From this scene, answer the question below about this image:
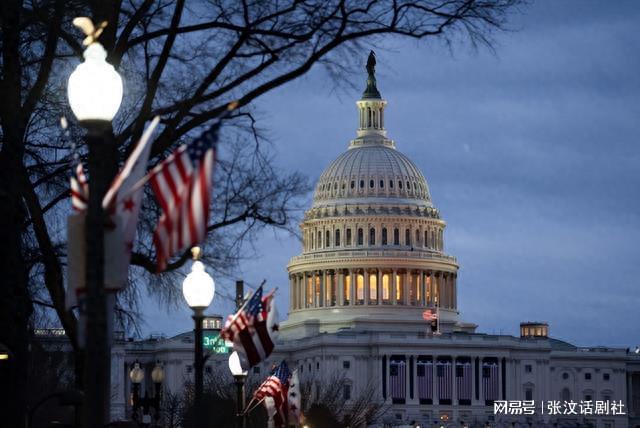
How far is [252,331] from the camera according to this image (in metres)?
34.2

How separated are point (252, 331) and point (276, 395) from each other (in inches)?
535

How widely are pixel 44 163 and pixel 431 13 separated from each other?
6.62 m

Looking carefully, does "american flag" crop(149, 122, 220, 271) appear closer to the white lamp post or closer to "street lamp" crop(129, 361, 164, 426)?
the white lamp post

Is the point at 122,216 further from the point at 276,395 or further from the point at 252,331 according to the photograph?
the point at 276,395

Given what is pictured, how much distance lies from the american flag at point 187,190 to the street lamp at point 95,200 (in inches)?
29.0

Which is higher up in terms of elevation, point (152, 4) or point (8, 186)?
point (152, 4)

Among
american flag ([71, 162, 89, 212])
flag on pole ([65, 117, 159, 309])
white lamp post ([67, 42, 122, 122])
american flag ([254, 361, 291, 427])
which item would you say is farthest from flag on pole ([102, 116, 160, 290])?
american flag ([254, 361, 291, 427])

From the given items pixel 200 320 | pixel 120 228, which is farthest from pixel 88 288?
pixel 200 320

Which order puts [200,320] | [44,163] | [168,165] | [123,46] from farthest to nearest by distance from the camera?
[44,163], [123,46], [200,320], [168,165]

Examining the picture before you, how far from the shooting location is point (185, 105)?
31.3 meters

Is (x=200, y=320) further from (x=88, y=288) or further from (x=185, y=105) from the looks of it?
(x=88, y=288)

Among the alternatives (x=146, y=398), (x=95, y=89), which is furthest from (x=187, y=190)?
(x=146, y=398)

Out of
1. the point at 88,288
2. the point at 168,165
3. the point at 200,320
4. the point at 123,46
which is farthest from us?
the point at 123,46

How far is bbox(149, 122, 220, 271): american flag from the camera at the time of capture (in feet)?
67.9
